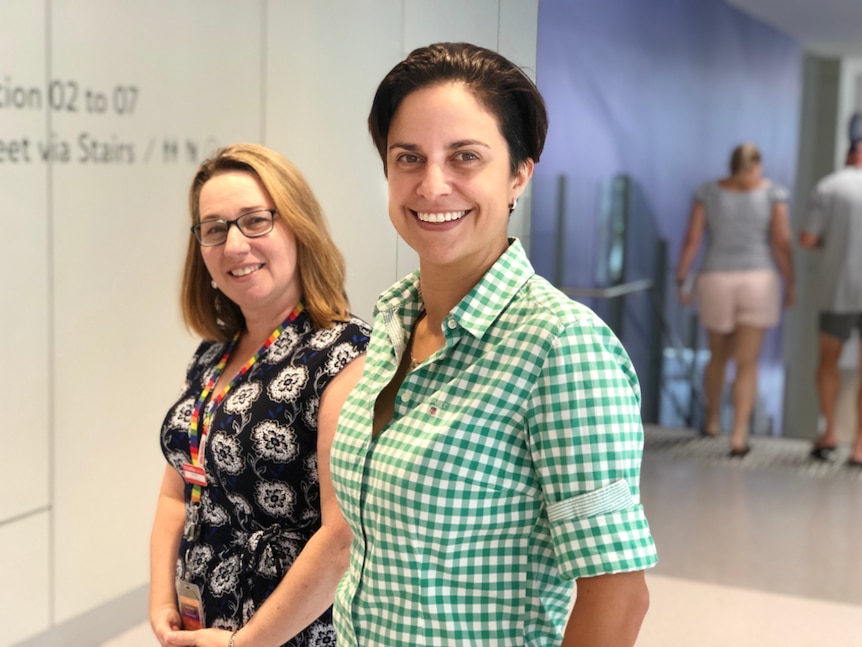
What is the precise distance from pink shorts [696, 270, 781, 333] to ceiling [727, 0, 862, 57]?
2.54 meters

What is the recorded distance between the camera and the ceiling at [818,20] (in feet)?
27.7

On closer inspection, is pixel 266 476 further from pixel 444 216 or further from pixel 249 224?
pixel 444 216

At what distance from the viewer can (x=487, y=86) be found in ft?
4.85

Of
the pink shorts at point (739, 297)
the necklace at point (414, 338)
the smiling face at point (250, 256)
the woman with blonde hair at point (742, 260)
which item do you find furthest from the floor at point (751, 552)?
the necklace at point (414, 338)

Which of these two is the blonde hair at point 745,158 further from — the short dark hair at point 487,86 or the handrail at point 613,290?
the short dark hair at point 487,86

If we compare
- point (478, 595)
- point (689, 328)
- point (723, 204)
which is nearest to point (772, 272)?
point (723, 204)

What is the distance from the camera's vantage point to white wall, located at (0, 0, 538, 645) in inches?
142

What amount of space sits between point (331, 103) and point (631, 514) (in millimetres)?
2609

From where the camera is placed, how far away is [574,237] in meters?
7.12

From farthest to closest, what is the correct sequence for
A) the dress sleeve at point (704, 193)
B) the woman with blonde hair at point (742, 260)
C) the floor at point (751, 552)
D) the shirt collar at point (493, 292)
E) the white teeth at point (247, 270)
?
the dress sleeve at point (704, 193), the woman with blonde hair at point (742, 260), the floor at point (751, 552), the white teeth at point (247, 270), the shirt collar at point (493, 292)

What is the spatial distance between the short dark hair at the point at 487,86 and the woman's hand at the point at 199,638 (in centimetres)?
106

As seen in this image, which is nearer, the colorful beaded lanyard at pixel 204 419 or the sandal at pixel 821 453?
the colorful beaded lanyard at pixel 204 419

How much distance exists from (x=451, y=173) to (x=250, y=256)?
73 centimetres

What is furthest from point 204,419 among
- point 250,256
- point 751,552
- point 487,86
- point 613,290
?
point 613,290
